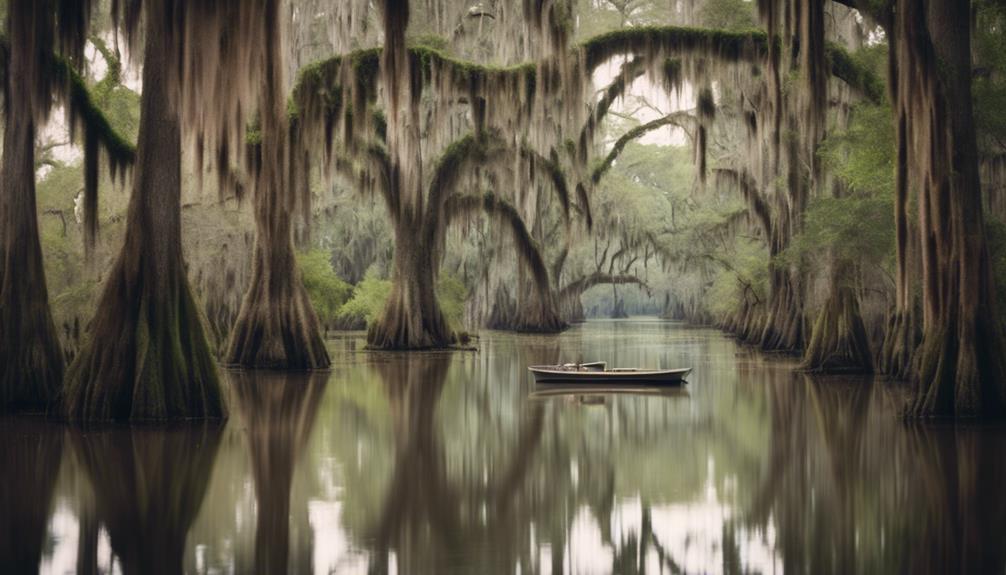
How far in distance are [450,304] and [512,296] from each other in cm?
2155

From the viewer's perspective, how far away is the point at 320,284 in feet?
97.6

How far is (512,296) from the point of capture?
5738cm

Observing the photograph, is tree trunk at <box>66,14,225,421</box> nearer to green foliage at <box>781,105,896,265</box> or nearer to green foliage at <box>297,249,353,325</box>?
green foliage at <box>781,105,896,265</box>

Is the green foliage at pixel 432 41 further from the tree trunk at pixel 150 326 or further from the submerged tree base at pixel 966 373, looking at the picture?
the submerged tree base at pixel 966 373

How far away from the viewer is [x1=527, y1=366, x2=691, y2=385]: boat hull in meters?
18.4

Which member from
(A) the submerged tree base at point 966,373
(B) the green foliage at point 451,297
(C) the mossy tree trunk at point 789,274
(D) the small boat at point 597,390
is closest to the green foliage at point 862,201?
(D) the small boat at point 597,390

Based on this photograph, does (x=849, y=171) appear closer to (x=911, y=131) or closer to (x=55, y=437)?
(x=911, y=131)

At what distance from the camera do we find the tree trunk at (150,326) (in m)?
11.7

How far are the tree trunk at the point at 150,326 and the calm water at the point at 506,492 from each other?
23.2 inches

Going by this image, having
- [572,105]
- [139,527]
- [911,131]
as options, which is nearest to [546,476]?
[139,527]

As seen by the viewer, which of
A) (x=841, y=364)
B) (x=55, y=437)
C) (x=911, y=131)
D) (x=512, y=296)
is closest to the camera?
(x=55, y=437)

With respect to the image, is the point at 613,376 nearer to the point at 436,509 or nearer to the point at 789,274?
the point at 436,509

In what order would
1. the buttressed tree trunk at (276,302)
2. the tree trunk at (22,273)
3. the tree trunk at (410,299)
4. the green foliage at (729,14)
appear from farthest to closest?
the green foliage at (729,14)
the tree trunk at (410,299)
the buttressed tree trunk at (276,302)
the tree trunk at (22,273)

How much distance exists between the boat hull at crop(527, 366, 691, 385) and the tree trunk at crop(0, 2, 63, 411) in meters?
8.20
